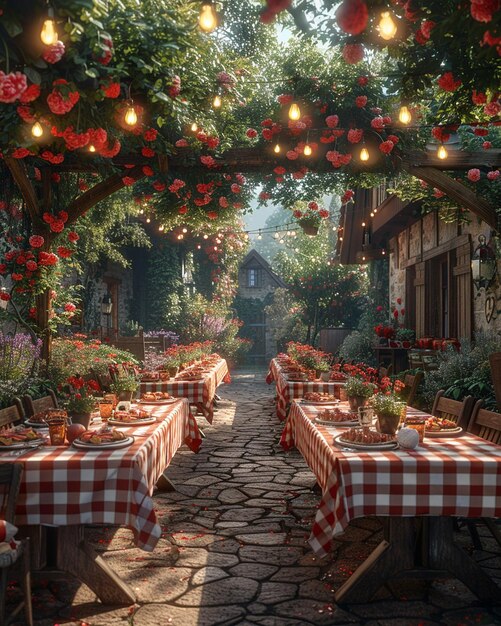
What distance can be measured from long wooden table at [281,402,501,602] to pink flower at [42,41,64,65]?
9.13ft

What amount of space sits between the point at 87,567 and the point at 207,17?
10.1 feet

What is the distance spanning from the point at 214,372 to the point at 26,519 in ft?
20.8

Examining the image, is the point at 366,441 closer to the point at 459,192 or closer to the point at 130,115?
the point at 130,115

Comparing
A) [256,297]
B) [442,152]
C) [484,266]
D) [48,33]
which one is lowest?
[484,266]

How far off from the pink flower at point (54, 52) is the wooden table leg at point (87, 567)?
8.83 feet

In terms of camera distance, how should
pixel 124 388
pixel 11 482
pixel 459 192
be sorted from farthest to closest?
pixel 459 192 → pixel 124 388 → pixel 11 482

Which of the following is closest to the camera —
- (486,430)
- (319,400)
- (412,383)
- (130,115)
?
(486,430)

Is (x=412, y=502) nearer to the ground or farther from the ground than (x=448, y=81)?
nearer to the ground

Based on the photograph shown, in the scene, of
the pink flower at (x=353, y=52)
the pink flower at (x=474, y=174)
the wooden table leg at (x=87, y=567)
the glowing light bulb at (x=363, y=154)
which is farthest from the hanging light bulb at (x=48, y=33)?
the pink flower at (x=474, y=174)

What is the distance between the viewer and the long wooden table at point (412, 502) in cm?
298

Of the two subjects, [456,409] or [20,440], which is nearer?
[20,440]

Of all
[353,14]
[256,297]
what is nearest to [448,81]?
[353,14]

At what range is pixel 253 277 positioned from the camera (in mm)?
29922

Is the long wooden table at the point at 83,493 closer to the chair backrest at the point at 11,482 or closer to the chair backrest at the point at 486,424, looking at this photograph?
the chair backrest at the point at 11,482
